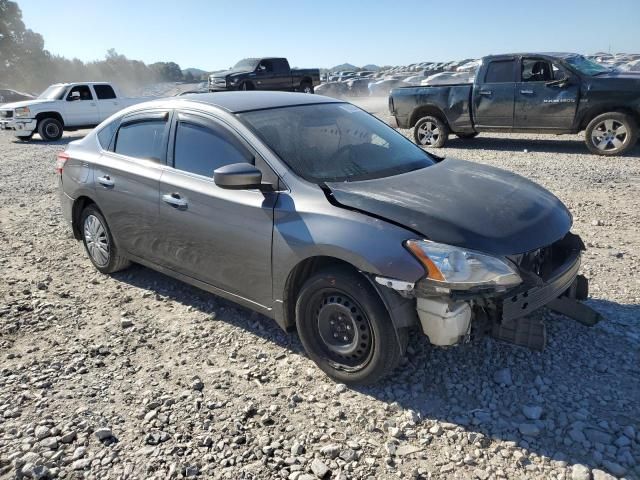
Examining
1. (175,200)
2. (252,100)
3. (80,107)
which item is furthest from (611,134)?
(80,107)

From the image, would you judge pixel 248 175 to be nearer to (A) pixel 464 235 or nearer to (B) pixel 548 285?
(A) pixel 464 235

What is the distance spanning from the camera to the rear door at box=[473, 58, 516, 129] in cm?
1050

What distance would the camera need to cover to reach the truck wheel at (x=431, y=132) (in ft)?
37.5

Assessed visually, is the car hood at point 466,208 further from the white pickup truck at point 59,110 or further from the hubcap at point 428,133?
the white pickup truck at point 59,110

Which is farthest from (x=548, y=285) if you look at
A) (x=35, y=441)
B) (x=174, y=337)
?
(x=35, y=441)

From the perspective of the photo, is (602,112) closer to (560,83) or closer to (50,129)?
(560,83)

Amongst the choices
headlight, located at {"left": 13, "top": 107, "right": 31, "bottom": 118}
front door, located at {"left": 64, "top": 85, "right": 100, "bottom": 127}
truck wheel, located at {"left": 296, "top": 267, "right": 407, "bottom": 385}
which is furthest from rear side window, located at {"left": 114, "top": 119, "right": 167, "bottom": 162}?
front door, located at {"left": 64, "top": 85, "right": 100, "bottom": 127}

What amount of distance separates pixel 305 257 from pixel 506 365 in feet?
4.91

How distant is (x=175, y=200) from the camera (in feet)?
13.0

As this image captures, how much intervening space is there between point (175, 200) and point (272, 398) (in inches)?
65.8

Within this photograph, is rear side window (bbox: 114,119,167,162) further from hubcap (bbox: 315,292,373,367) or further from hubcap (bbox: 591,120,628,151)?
hubcap (bbox: 591,120,628,151)

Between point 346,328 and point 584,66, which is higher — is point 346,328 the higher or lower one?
the lower one

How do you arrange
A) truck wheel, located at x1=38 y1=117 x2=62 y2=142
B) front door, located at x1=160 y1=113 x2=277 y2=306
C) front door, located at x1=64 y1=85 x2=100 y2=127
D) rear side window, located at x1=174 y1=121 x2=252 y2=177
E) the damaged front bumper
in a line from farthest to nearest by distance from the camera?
1. front door, located at x1=64 y1=85 x2=100 y2=127
2. truck wheel, located at x1=38 y1=117 x2=62 y2=142
3. rear side window, located at x1=174 y1=121 x2=252 y2=177
4. front door, located at x1=160 y1=113 x2=277 y2=306
5. the damaged front bumper

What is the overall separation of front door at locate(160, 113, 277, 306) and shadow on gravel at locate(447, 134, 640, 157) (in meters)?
8.69
